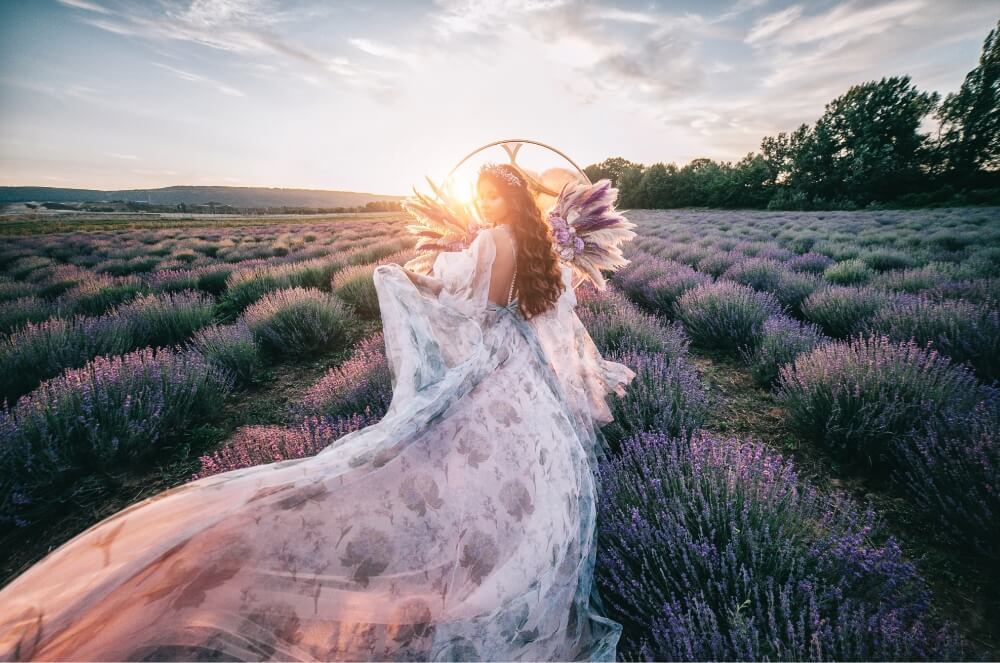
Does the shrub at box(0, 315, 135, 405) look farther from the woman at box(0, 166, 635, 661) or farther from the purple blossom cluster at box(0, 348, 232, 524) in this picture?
the woman at box(0, 166, 635, 661)

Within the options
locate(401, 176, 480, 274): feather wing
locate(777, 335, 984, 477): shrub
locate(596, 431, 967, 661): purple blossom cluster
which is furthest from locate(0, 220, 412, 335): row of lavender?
locate(777, 335, 984, 477): shrub

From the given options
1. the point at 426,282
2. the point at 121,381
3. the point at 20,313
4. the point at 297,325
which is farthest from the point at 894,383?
the point at 20,313

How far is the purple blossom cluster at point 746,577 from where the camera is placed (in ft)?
3.57

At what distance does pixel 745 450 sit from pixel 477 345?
1.45 meters

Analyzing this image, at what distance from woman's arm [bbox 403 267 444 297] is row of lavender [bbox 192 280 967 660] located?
1024 millimetres

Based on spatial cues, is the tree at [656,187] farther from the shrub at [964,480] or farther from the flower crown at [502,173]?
the flower crown at [502,173]

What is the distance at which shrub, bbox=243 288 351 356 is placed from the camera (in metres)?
4.23

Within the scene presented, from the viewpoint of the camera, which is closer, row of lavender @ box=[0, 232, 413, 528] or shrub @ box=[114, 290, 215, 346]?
row of lavender @ box=[0, 232, 413, 528]

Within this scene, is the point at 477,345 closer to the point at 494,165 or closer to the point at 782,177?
the point at 494,165

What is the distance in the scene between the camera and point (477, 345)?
1622mm

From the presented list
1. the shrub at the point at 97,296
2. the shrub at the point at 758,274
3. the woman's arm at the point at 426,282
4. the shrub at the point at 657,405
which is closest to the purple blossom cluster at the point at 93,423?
the woman's arm at the point at 426,282

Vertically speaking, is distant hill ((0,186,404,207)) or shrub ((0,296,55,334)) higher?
distant hill ((0,186,404,207))

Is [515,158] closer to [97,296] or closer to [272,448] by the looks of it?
[272,448]

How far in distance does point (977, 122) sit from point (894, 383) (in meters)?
46.3
